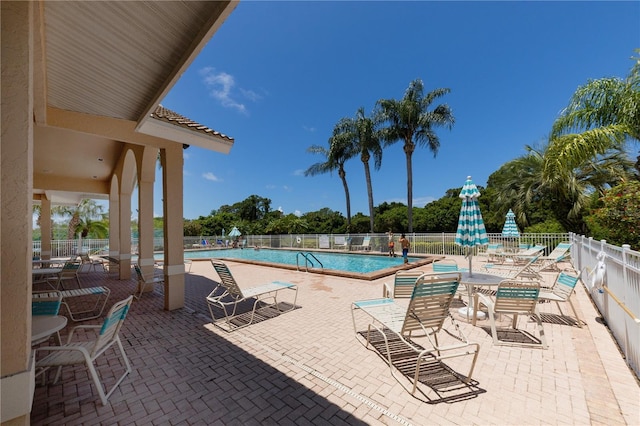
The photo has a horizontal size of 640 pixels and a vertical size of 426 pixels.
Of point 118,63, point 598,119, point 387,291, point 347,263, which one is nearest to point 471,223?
point 387,291

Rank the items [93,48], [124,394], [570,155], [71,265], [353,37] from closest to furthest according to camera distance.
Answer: [124,394], [93,48], [570,155], [71,265], [353,37]

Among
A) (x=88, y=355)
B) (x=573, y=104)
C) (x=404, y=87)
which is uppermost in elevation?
(x=404, y=87)

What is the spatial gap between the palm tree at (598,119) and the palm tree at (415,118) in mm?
13725

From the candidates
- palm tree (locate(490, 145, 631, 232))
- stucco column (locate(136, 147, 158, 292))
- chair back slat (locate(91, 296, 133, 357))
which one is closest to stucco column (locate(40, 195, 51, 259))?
stucco column (locate(136, 147, 158, 292))

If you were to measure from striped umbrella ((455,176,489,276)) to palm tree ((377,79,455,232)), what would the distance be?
15329 mm

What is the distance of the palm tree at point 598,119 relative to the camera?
18.2ft

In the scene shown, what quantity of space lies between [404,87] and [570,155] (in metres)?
17.2

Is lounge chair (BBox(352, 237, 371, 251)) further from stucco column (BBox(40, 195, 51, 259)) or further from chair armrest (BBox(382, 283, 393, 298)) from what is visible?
stucco column (BBox(40, 195, 51, 259))

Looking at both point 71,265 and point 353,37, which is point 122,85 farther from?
point 353,37

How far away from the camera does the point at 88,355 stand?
2375mm

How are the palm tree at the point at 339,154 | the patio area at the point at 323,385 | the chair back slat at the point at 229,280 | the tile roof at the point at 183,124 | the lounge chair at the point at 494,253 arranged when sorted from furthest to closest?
the palm tree at the point at 339,154 → the lounge chair at the point at 494,253 → the chair back slat at the point at 229,280 → the tile roof at the point at 183,124 → the patio area at the point at 323,385

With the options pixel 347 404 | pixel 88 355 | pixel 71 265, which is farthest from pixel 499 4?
pixel 71 265

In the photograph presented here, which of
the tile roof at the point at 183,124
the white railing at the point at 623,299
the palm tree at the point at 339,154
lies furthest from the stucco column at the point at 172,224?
the palm tree at the point at 339,154

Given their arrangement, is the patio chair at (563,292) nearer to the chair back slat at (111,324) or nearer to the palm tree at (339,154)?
the chair back slat at (111,324)
